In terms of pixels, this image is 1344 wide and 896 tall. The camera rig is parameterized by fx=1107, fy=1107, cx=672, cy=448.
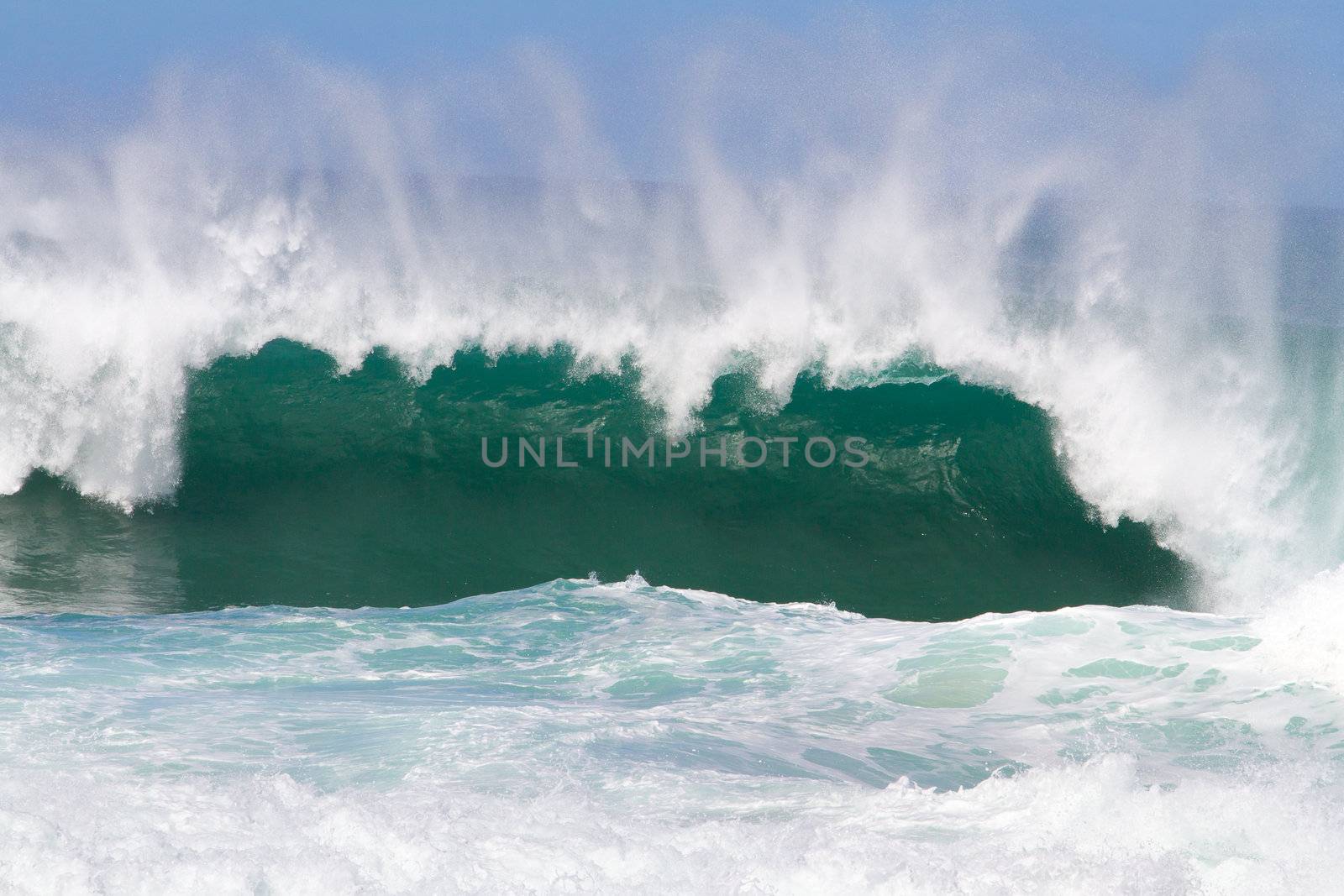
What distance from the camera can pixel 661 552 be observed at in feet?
33.2

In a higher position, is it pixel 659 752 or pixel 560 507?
pixel 560 507

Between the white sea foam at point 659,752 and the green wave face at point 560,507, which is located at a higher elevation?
the green wave face at point 560,507

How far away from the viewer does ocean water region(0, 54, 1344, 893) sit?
444 cm

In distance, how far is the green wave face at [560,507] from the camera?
9352 millimetres

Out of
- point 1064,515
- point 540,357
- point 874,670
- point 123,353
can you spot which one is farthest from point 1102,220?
point 123,353

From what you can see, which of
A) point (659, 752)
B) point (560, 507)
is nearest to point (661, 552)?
point (560, 507)

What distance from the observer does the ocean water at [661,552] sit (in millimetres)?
Result: 4438

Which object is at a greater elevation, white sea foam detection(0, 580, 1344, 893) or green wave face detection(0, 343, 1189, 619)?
green wave face detection(0, 343, 1189, 619)

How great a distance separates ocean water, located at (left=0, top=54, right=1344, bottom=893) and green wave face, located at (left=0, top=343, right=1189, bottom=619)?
2.2 inches

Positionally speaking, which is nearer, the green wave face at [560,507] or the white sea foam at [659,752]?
Answer: the white sea foam at [659,752]

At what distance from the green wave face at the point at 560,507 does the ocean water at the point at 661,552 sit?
0.06m

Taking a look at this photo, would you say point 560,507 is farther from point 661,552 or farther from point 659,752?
point 659,752

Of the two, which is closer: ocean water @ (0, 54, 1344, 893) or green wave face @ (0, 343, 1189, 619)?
ocean water @ (0, 54, 1344, 893)

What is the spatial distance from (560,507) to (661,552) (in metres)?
1.28
